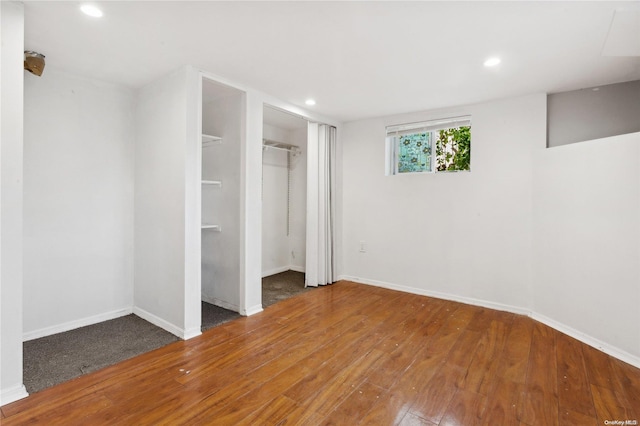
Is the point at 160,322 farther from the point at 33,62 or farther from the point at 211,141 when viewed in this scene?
the point at 33,62

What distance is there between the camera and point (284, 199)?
5.51m

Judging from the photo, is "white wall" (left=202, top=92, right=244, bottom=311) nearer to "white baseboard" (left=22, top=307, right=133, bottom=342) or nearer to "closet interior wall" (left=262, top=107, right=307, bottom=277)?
"white baseboard" (left=22, top=307, right=133, bottom=342)

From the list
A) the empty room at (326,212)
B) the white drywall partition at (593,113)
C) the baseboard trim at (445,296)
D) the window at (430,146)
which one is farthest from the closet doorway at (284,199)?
the white drywall partition at (593,113)

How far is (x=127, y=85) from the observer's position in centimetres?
326

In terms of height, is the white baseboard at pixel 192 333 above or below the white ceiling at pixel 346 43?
below

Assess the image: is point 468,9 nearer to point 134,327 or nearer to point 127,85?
point 127,85

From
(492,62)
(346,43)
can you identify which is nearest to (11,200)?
(346,43)

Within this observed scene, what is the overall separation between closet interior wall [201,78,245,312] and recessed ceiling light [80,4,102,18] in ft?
4.06

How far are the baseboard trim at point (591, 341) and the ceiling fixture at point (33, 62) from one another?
17.1 ft

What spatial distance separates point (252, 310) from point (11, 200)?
2216 mm

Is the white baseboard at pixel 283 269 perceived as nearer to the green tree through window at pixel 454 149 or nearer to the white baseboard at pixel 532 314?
the white baseboard at pixel 532 314

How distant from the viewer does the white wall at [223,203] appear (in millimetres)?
3443

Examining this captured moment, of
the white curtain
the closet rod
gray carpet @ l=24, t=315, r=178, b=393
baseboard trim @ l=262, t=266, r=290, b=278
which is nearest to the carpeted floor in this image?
gray carpet @ l=24, t=315, r=178, b=393

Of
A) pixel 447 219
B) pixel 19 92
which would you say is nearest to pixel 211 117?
pixel 19 92
